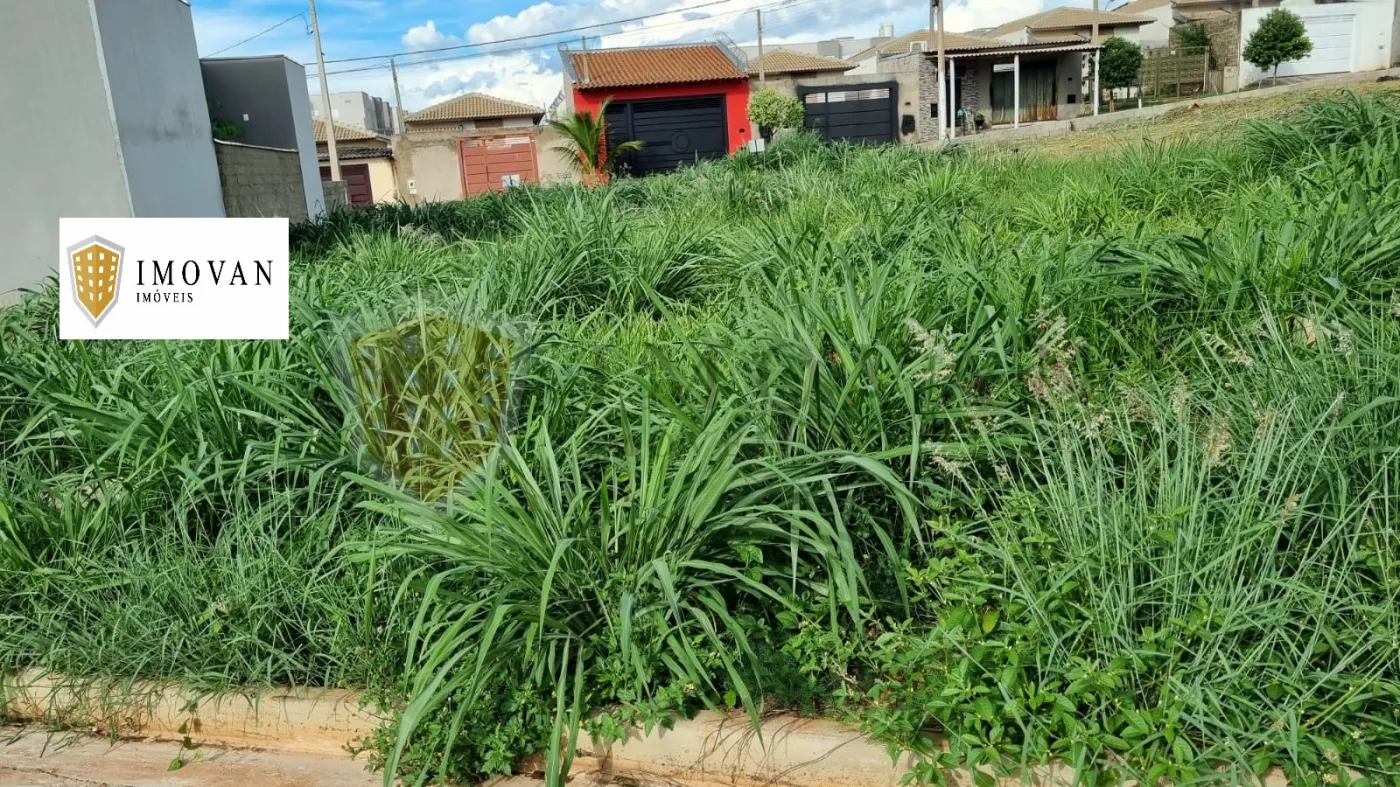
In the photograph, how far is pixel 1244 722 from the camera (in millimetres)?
1812

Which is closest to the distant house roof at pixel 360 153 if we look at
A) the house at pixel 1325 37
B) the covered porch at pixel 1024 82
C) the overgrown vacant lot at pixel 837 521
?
the covered porch at pixel 1024 82

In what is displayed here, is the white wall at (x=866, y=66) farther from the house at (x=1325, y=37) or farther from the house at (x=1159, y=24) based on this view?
the house at (x=1325, y=37)

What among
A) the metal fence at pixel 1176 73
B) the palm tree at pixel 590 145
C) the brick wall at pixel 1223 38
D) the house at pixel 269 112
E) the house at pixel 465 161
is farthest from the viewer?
the metal fence at pixel 1176 73

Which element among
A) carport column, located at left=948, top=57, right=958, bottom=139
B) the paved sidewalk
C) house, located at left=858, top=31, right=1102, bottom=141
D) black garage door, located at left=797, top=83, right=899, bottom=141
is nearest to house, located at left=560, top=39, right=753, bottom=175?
black garage door, located at left=797, top=83, right=899, bottom=141

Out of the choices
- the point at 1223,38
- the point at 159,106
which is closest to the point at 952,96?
the point at 1223,38

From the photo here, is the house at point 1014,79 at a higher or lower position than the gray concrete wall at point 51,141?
higher

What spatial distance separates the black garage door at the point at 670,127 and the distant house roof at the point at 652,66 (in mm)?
619

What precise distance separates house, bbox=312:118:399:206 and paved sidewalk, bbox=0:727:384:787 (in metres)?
28.2

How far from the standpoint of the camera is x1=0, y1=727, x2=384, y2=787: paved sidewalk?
88.7 inches

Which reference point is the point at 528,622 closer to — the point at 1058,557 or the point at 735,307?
the point at 1058,557

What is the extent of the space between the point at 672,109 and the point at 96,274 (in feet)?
77.8

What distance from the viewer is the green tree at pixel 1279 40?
27156 millimetres

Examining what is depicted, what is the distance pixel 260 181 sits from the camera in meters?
12.1

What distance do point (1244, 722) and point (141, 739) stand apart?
2.69 metres
